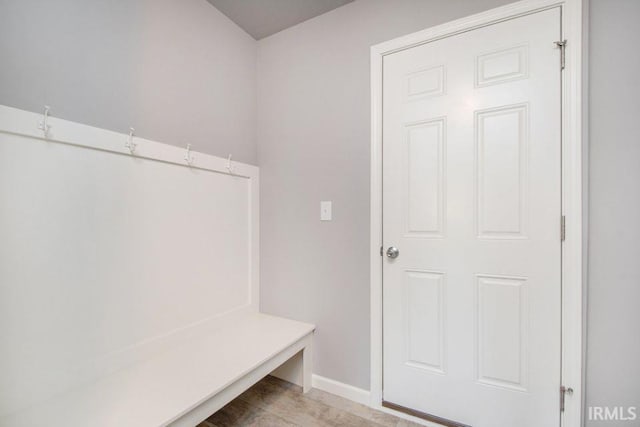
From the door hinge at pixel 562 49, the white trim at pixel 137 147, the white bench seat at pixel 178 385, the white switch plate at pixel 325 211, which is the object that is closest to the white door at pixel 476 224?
the door hinge at pixel 562 49

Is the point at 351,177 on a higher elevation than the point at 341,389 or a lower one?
higher

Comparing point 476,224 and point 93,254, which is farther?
point 476,224

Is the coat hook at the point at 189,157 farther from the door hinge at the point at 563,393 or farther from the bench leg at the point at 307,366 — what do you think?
the door hinge at the point at 563,393

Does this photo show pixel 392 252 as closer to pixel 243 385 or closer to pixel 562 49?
pixel 243 385

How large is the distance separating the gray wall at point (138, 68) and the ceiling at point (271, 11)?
0.23ft

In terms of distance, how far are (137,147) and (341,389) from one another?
1.79 meters

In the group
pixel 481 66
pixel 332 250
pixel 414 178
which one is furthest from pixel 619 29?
pixel 332 250

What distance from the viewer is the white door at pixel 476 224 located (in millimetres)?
1280

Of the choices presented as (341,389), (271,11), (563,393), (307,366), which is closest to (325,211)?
(307,366)

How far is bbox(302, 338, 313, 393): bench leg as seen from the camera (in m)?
1.79

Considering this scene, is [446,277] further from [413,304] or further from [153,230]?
[153,230]

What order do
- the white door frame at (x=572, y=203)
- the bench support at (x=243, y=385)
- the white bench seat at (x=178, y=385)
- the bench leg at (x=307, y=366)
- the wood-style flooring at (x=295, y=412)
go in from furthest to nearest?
1. the bench leg at (x=307, y=366)
2. the wood-style flooring at (x=295, y=412)
3. the white door frame at (x=572, y=203)
4. the bench support at (x=243, y=385)
5. the white bench seat at (x=178, y=385)

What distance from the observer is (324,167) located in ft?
5.98

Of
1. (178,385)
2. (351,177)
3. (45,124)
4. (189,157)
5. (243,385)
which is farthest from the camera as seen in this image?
(351,177)
